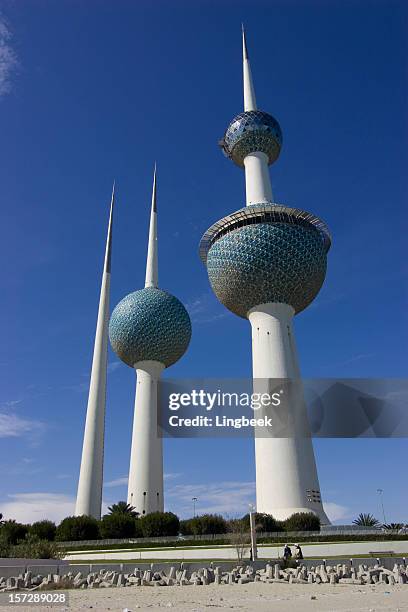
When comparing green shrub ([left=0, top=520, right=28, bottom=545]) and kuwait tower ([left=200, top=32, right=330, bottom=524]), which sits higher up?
kuwait tower ([left=200, top=32, right=330, bottom=524])

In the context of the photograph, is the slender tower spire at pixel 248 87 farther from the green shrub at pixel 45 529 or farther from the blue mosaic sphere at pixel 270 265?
the green shrub at pixel 45 529

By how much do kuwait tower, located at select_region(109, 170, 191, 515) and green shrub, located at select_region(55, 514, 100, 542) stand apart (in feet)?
41.8

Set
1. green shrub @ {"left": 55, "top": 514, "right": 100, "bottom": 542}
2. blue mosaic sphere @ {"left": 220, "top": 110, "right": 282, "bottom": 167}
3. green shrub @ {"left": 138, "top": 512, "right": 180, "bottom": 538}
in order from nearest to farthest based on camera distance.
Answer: green shrub @ {"left": 138, "top": 512, "right": 180, "bottom": 538} → green shrub @ {"left": 55, "top": 514, "right": 100, "bottom": 542} → blue mosaic sphere @ {"left": 220, "top": 110, "right": 282, "bottom": 167}

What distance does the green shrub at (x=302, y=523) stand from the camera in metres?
38.3

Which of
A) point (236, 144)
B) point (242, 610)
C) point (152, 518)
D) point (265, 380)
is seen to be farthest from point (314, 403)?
point (242, 610)

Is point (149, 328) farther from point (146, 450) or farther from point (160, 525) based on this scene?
point (160, 525)

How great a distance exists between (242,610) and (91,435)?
47585mm

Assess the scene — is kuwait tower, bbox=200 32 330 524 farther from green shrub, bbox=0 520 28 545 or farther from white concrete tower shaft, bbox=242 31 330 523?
green shrub, bbox=0 520 28 545

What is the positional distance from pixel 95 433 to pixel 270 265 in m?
26.6

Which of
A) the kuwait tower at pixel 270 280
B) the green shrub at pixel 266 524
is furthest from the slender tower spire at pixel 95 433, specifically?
the green shrub at pixel 266 524

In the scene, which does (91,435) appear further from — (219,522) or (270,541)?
(270,541)

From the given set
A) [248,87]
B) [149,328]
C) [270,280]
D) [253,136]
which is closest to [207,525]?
[270,280]

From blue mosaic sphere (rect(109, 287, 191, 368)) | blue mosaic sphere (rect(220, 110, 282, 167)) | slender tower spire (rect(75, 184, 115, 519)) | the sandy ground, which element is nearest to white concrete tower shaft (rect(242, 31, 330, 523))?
blue mosaic sphere (rect(220, 110, 282, 167))

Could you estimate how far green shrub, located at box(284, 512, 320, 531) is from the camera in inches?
1508
